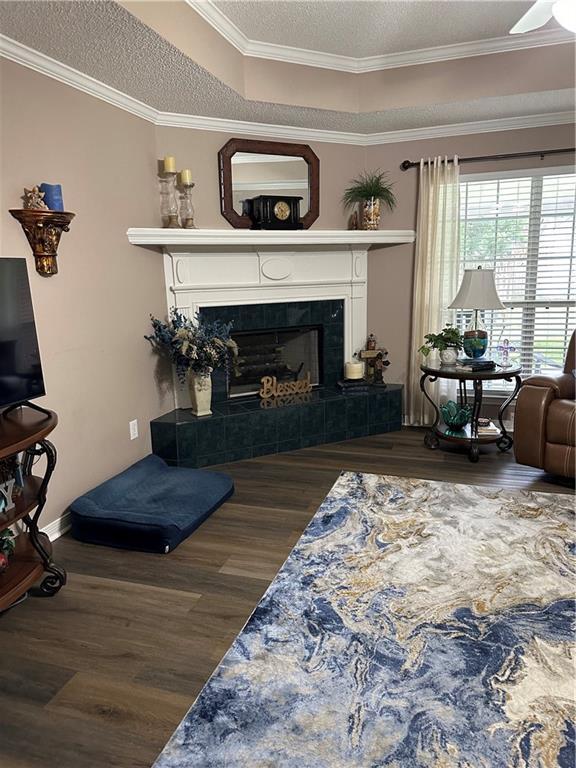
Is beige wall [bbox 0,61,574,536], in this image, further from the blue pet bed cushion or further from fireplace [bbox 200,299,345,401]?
fireplace [bbox 200,299,345,401]

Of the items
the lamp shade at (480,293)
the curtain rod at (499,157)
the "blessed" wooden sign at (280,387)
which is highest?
the curtain rod at (499,157)

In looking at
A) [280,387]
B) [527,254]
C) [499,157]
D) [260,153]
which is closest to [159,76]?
[260,153]

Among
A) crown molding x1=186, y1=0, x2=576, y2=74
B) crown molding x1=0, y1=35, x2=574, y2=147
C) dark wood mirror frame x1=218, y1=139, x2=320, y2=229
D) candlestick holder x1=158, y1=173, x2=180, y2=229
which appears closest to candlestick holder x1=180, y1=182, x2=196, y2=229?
candlestick holder x1=158, y1=173, x2=180, y2=229

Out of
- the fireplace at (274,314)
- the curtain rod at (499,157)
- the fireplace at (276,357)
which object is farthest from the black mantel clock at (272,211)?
the curtain rod at (499,157)

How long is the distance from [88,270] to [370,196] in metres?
2.40

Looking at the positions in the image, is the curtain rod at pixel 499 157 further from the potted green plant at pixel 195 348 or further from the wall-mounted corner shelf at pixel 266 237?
the potted green plant at pixel 195 348

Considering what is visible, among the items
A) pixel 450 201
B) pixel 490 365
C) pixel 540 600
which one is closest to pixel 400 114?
pixel 450 201

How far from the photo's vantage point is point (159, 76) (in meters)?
3.08

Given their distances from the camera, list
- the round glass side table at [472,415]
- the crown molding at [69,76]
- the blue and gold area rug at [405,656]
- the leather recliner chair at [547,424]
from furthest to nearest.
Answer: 1. the round glass side table at [472,415]
2. the leather recliner chair at [547,424]
3. the crown molding at [69,76]
4. the blue and gold area rug at [405,656]

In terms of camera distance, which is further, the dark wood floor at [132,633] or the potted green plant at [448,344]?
A: the potted green plant at [448,344]

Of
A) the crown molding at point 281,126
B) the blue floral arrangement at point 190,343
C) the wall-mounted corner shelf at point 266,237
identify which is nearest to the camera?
the crown molding at point 281,126

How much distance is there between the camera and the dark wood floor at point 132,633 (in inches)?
66.9

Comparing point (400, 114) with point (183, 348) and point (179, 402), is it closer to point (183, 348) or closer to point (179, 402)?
point (183, 348)

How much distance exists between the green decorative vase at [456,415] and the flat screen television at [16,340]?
2.94 meters
